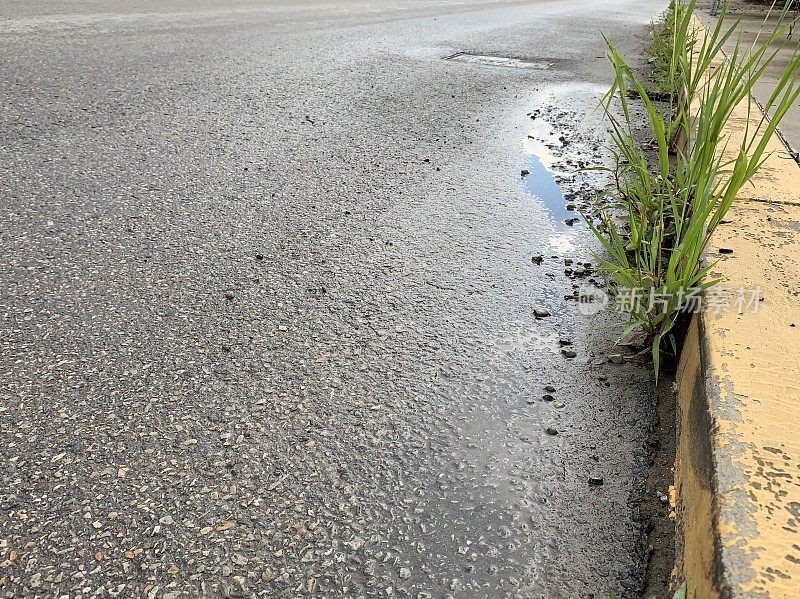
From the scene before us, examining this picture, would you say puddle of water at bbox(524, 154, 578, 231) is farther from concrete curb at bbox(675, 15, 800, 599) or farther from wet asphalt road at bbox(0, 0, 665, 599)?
concrete curb at bbox(675, 15, 800, 599)

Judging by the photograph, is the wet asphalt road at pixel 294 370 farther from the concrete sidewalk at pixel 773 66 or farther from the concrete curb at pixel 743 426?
the concrete sidewalk at pixel 773 66

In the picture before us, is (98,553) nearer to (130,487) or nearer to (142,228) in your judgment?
(130,487)

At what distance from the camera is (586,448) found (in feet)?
6.00

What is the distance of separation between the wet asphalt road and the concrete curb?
0.18 meters

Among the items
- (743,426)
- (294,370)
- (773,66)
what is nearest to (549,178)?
(294,370)

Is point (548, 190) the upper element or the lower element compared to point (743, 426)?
lower

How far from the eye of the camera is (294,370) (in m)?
2.07

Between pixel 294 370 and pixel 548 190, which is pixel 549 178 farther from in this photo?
pixel 294 370

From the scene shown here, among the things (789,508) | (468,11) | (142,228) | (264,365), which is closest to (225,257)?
(142,228)

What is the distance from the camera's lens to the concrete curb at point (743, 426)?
1191 millimetres

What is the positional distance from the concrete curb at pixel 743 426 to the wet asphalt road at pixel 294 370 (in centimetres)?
18

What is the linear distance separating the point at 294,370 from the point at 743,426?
3.75 ft

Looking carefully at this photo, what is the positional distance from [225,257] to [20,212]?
93cm

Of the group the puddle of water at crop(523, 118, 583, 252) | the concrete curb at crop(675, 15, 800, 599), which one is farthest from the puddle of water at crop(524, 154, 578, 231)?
the concrete curb at crop(675, 15, 800, 599)
